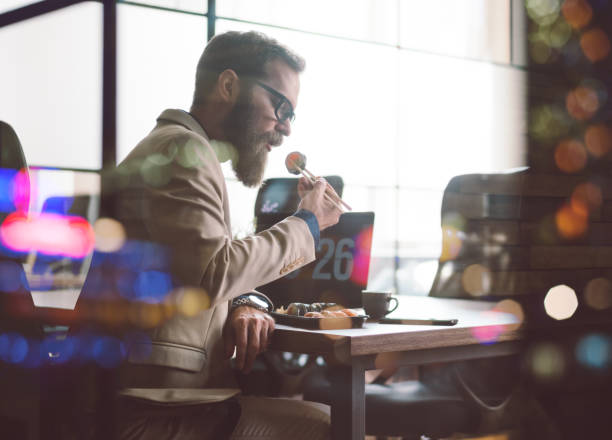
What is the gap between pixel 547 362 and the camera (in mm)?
1381

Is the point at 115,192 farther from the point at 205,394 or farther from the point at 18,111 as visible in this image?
the point at 18,111

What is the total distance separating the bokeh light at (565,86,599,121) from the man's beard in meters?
0.70

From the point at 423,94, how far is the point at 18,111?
3832 millimetres

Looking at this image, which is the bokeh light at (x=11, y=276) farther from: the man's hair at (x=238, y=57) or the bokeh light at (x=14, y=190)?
the man's hair at (x=238, y=57)

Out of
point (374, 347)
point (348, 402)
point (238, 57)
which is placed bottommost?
point (348, 402)

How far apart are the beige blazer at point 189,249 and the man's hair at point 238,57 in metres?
0.30

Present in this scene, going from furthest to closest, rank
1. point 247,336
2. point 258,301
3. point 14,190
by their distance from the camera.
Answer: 1. point 258,301
2. point 247,336
3. point 14,190

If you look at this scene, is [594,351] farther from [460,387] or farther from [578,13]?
[578,13]

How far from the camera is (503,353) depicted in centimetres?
136

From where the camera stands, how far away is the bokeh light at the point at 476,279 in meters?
2.15

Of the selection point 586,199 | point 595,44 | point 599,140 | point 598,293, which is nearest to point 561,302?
point 598,293

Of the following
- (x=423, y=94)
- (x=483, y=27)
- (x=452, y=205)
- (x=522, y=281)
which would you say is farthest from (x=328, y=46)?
(x=522, y=281)

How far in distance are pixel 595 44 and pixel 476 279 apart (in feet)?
3.40

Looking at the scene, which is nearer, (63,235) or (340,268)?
(340,268)
